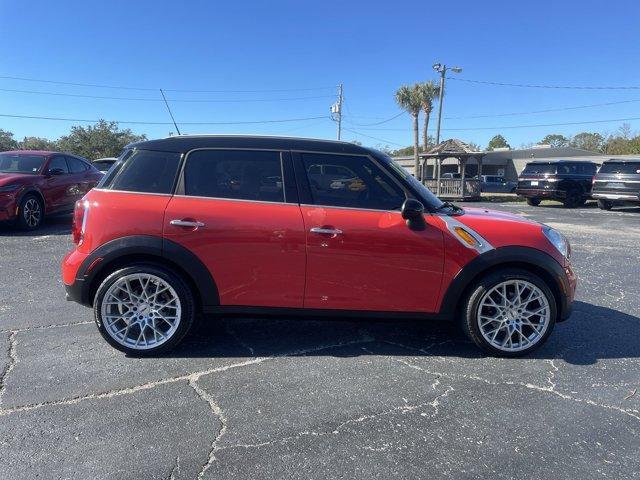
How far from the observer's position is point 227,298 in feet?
12.0

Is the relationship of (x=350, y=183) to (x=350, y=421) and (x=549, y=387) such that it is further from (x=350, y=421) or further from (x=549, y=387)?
(x=549, y=387)

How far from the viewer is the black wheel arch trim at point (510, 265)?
3602 millimetres

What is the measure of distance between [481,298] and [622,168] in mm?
15325

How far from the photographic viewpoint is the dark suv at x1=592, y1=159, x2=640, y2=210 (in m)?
15.4

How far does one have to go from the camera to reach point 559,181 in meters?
17.9

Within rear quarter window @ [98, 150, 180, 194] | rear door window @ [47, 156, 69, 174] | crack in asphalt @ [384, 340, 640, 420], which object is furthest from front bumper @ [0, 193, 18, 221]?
crack in asphalt @ [384, 340, 640, 420]

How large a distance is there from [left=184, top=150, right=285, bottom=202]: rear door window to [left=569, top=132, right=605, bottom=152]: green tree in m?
68.8

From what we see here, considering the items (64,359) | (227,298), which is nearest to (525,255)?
(227,298)

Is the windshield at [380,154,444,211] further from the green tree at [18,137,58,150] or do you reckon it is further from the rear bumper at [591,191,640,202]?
the green tree at [18,137,58,150]

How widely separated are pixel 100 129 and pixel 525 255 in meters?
53.4

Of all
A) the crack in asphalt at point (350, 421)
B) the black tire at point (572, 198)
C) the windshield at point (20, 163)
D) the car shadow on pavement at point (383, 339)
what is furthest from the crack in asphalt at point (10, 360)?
the black tire at point (572, 198)

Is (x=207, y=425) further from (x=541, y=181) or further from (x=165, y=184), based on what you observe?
(x=541, y=181)

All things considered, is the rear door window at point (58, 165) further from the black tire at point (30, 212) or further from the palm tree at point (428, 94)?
the palm tree at point (428, 94)

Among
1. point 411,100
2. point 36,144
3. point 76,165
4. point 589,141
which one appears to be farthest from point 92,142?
point 589,141
